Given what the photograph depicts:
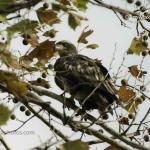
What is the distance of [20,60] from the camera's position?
5.15 m

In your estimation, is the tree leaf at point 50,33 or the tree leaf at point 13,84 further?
the tree leaf at point 50,33

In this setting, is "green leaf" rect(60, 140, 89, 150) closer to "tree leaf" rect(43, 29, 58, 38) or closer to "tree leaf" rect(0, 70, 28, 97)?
"tree leaf" rect(0, 70, 28, 97)

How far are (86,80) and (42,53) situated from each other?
2342mm

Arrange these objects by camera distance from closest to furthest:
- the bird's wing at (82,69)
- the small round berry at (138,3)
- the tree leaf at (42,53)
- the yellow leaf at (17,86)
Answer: the yellow leaf at (17,86) < the tree leaf at (42,53) < the small round berry at (138,3) < the bird's wing at (82,69)

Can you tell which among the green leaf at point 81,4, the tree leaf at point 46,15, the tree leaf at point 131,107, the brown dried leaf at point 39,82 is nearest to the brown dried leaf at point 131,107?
the tree leaf at point 131,107

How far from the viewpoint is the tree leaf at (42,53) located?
4.72 metres

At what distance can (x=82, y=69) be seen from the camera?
7.38 metres

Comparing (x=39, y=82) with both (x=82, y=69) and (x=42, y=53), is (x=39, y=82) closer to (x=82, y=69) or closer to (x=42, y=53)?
(x=42, y=53)

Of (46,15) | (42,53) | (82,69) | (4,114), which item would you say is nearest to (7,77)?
(4,114)

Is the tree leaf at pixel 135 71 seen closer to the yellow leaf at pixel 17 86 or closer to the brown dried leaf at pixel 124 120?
the brown dried leaf at pixel 124 120

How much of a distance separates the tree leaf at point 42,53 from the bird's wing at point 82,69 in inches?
70.3

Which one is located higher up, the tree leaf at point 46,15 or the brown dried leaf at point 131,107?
the tree leaf at point 46,15

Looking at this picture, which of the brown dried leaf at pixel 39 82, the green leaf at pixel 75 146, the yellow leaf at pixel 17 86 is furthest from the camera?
the brown dried leaf at pixel 39 82

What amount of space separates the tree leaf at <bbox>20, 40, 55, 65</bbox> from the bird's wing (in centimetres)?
179
